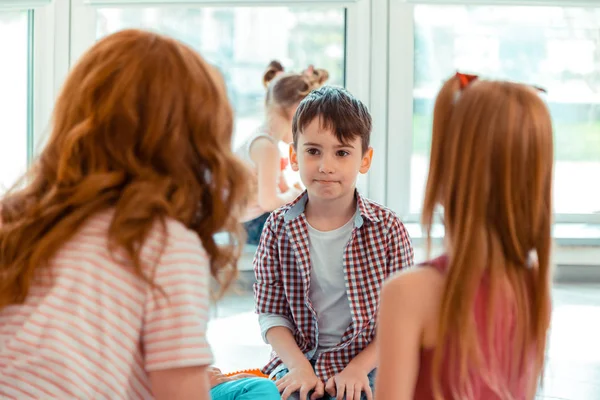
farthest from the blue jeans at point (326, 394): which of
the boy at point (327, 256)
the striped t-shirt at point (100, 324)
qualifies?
the striped t-shirt at point (100, 324)

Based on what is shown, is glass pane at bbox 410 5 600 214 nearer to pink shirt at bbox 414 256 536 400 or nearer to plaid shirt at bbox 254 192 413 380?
plaid shirt at bbox 254 192 413 380

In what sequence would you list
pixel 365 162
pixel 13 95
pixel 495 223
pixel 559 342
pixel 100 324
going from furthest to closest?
pixel 13 95 < pixel 559 342 < pixel 365 162 < pixel 495 223 < pixel 100 324

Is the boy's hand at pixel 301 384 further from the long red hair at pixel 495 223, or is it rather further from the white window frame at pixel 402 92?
the white window frame at pixel 402 92

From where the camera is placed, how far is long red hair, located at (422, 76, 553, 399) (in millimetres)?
1077

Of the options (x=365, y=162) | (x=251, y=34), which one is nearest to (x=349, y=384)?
(x=365, y=162)

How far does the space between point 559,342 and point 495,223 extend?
202cm

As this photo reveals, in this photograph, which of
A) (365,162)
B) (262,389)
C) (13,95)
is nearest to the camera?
(262,389)

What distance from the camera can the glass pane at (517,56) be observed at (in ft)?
13.1

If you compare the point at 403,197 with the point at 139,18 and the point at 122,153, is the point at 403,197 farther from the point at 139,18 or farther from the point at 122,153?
the point at 122,153

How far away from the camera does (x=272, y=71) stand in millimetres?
3729

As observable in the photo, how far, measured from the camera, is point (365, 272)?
1795mm

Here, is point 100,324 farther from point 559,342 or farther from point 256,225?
point 256,225

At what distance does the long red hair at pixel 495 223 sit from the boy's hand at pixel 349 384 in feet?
2.00

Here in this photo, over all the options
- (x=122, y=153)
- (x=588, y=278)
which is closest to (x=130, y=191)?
(x=122, y=153)
